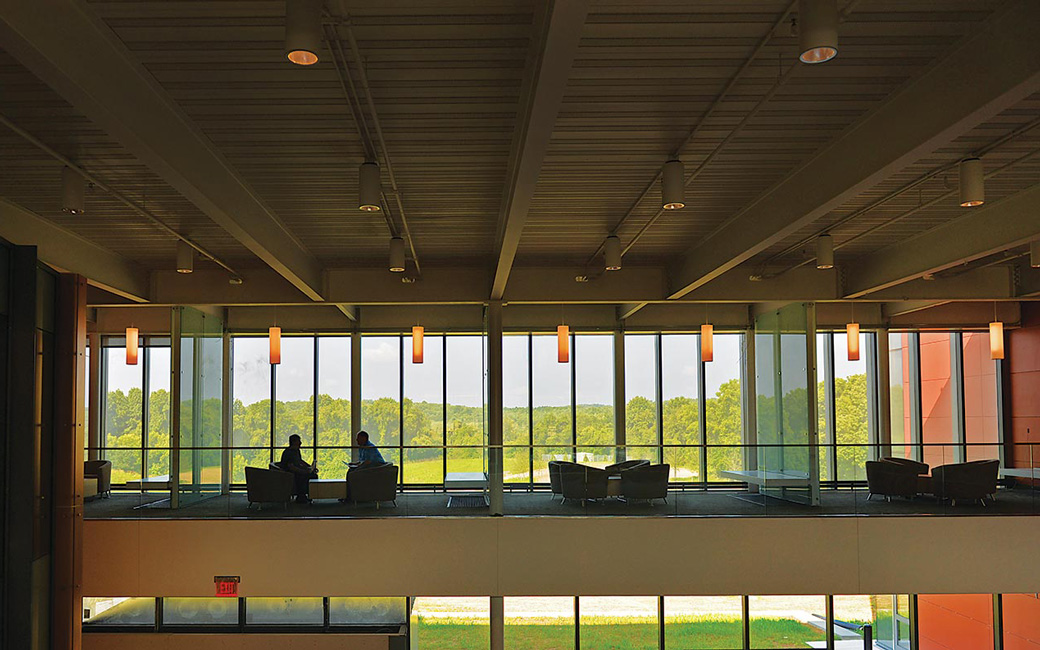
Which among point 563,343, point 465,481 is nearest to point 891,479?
point 563,343

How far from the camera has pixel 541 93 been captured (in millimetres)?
4957

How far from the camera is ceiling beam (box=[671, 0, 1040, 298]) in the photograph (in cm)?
473

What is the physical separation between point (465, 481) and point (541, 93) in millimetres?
8091

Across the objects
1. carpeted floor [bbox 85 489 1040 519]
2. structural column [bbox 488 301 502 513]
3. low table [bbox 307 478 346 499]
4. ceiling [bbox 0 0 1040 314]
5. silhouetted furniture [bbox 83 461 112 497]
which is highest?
ceiling [bbox 0 0 1040 314]

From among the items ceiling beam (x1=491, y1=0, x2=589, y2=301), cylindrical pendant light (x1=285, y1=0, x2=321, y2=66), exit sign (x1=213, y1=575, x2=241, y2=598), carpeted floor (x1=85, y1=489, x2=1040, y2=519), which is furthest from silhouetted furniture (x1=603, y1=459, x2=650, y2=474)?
cylindrical pendant light (x1=285, y1=0, x2=321, y2=66)

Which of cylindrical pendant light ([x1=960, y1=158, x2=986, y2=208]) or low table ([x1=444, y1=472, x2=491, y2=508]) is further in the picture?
low table ([x1=444, y1=472, x2=491, y2=508])

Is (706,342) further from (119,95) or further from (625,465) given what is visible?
(119,95)

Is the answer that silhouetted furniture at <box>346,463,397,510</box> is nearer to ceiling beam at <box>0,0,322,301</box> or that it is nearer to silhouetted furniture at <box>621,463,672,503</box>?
silhouetted furniture at <box>621,463,672,503</box>

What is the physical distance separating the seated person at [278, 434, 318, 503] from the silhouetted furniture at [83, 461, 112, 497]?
86.7 inches

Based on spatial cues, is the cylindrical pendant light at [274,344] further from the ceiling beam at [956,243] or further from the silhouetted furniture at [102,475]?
the ceiling beam at [956,243]

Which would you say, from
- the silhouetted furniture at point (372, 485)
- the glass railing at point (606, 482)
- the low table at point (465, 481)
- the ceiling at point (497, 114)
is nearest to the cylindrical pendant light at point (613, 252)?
the ceiling at point (497, 114)

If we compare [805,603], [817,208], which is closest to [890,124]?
[817,208]

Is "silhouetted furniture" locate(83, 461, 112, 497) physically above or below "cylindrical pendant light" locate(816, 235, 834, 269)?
below

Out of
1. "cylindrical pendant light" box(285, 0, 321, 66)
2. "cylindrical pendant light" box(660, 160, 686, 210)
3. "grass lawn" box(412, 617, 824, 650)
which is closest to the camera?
"cylindrical pendant light" box(285, 0, 321, 66)
